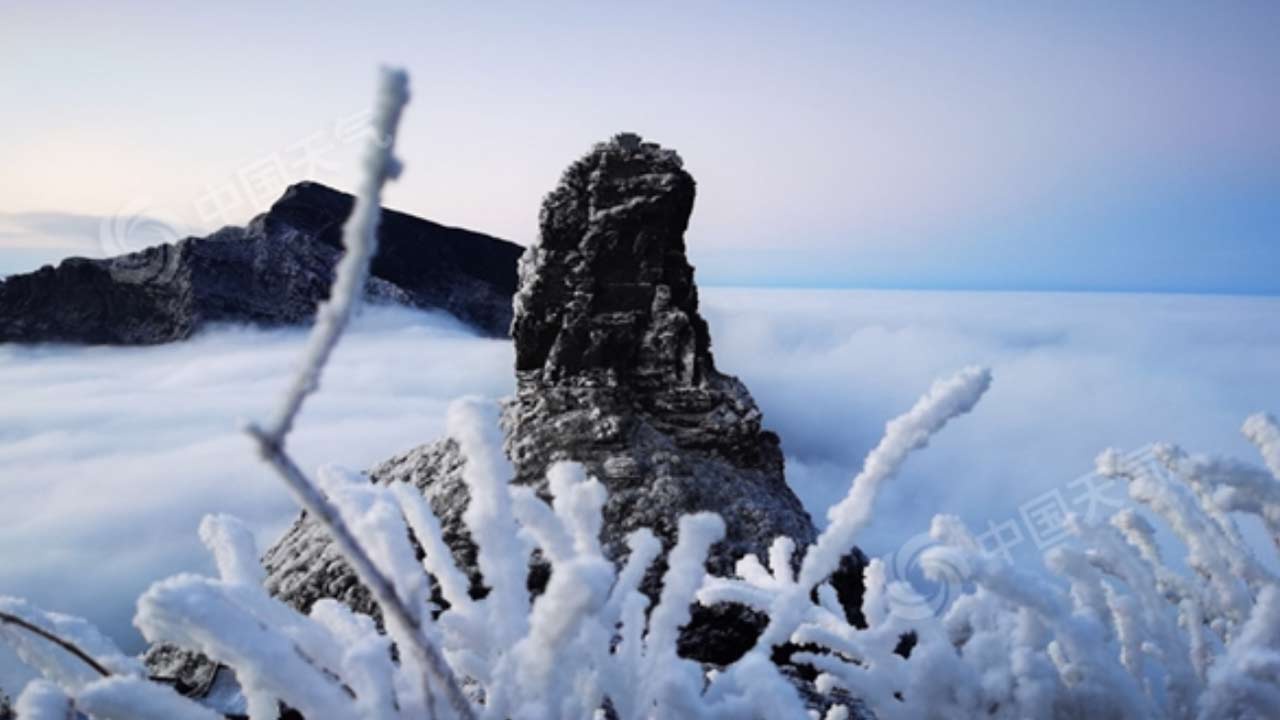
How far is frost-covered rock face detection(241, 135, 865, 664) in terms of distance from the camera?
3.58 meters

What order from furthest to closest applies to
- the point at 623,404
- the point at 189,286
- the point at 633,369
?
the point at 189,286, the point at 633,369, the point at 623,404

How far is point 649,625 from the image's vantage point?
682mm

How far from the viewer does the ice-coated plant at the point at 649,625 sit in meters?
0.55

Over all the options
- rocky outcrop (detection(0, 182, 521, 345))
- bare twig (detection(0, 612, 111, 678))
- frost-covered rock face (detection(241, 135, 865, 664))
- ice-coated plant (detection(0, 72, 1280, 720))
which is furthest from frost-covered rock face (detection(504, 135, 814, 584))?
rocky outcrop (detection(0, 182, 521, 345))

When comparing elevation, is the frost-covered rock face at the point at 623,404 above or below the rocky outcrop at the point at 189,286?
above

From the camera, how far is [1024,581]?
2.12ft

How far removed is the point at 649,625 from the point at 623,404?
3.28m

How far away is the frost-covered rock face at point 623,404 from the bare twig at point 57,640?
8.82ft

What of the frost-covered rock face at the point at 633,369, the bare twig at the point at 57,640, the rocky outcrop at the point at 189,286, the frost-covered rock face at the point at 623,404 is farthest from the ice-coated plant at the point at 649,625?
the rocky outcrop at the point at 189,286

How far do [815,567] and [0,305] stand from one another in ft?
A: 60.2

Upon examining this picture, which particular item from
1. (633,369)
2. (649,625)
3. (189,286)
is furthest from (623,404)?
(189,286)

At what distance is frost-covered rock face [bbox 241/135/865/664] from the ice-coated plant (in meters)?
2.57

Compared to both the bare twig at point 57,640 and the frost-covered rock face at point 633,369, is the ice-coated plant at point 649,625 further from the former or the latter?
the frost-covered rock face at point 633,369

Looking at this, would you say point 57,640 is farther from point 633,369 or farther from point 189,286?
point 189,286
